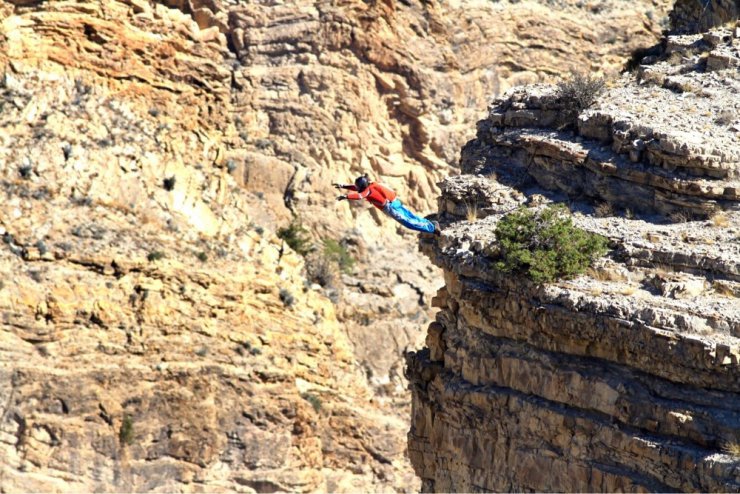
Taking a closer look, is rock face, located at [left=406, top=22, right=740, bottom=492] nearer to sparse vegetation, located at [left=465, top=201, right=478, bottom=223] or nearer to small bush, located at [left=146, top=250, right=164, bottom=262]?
sparse vegetation, located at [left=465, top=201, right=478, bottom=223]

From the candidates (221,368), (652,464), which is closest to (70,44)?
(221,368)

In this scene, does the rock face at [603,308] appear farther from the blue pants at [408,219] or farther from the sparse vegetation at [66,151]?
the sparse vegetation at [66,151]

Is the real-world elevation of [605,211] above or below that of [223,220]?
above

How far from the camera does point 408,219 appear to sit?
2638 cm

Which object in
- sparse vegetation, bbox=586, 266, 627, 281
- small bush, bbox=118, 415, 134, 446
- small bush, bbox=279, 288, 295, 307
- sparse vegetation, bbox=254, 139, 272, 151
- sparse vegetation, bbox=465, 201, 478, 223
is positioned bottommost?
small bush, bbox=118, 415, 134, 446

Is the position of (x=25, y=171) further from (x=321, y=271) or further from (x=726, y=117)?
(x=726, y=117)

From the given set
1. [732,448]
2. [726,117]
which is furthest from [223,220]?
[732,448]

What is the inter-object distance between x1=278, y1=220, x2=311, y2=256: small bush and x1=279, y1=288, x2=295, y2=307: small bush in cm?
313

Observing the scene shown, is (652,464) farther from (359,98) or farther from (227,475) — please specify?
(359,98)

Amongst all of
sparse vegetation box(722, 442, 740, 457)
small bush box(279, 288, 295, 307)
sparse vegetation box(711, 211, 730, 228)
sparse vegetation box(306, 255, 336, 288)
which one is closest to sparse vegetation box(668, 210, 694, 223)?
sparse vegetation box(711, 211, 730, 228)

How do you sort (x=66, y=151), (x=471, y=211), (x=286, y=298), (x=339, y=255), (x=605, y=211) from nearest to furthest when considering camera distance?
(x=605, y=211), (x=471, y=211), (x=66, y=151), (x=286, y=298), (x=339, y=255)

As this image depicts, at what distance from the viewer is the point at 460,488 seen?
2578cm

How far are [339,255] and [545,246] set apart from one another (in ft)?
81.1

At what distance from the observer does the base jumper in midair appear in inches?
1032
